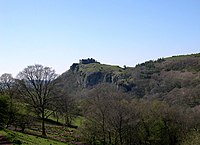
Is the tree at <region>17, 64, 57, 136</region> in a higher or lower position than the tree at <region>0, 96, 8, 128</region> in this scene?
higher

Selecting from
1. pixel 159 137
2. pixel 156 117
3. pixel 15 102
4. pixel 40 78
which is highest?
pixel 40 78

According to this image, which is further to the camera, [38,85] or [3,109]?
[38,85]

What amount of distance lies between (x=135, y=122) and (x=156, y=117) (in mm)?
4808

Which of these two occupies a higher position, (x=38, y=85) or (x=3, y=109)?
Result: (x=38, y=85)

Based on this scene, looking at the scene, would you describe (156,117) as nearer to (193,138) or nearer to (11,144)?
(193,138)

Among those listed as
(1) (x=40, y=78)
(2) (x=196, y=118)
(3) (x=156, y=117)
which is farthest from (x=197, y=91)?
(1) (x=40, y=78)

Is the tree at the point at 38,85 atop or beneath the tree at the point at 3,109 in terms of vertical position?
atop

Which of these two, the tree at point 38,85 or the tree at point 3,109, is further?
the tree at point 38,85

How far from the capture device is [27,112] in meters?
44.2

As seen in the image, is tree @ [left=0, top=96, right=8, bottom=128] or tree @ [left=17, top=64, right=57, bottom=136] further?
tree @ [left=17, top=64, right=57, bottom=136]

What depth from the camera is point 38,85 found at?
1820 inches

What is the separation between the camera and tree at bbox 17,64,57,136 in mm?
45875

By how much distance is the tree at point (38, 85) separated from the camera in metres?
45.9

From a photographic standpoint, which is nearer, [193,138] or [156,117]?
[193,138]
